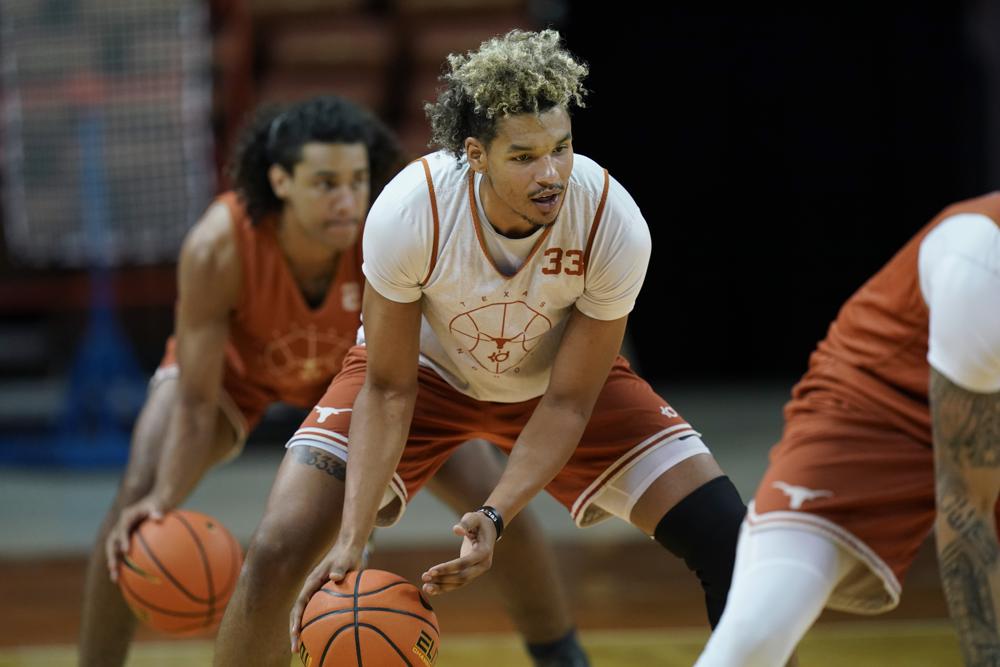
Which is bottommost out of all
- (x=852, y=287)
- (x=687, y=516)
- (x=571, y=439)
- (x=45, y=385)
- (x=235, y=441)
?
(x=45, y=385)

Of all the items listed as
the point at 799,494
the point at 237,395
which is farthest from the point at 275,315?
the point at 799,494

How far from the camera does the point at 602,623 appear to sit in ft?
16.0

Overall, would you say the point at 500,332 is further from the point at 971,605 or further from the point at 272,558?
the point at 971,605

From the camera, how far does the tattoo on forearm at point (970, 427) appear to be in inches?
95.6

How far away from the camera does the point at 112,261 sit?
8.40 meters

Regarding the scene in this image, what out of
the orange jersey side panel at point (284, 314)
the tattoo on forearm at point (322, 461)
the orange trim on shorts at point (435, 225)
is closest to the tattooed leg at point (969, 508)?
the orange trim on shorts at point (435, 225)

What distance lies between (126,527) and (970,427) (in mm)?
2244

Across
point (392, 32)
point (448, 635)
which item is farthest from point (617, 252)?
point (392, 32)

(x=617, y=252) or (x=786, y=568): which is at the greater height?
(x=617, y=252)

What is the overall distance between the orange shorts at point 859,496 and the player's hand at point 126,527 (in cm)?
173

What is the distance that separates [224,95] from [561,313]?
233 inches

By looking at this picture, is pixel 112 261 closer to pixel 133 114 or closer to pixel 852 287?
pixel 133 114

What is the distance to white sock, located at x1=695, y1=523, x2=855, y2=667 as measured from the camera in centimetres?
246

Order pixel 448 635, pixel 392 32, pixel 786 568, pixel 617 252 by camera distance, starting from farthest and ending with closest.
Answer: pixel 392 32, pixel 448 635, pixel 617 252, pixel 786 568
